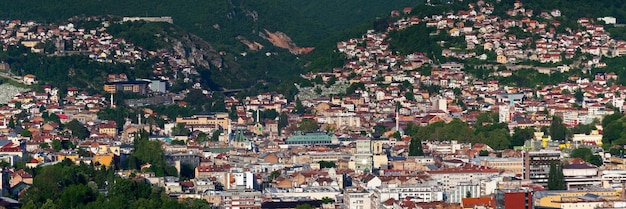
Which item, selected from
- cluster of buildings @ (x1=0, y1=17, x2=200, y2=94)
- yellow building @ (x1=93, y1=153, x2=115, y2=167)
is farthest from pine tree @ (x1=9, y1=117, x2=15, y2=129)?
cluster of buildings @ (x1=0, y1=17, x2=200, y2=94)

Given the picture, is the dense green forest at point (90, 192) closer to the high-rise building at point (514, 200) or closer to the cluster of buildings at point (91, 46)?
the high-rise building at point (514, 200)

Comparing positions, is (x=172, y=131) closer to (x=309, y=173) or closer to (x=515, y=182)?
(x=309, y=173)

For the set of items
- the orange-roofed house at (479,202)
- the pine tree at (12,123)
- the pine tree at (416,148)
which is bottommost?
the orange-roofed house at (479,202)

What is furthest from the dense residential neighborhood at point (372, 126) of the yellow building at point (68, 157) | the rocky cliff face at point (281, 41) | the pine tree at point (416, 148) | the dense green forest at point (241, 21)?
the rocky cliff face at point (281, 41)

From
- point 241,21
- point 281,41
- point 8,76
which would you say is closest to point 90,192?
point 8,76

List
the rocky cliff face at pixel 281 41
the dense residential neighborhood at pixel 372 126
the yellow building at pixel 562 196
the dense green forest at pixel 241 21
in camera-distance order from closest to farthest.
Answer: the yellow building at pixel 562 196 → the dense residential neighborhood at pixel 372 126 → the dense green forest at pixel 241 21 → the rocky cliff face at pixel 281 41

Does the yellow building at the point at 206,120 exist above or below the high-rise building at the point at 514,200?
above

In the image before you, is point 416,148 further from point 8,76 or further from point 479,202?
point 8,76

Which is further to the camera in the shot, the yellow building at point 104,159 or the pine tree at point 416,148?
the pine tree at point 416,148
